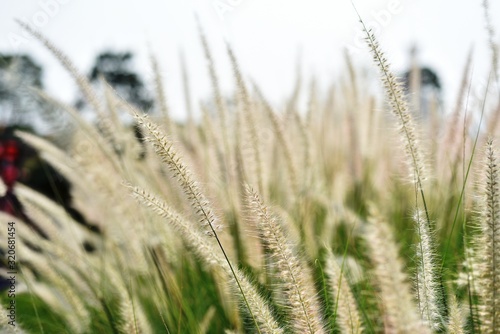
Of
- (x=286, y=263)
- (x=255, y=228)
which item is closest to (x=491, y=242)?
(x=286, y=263)

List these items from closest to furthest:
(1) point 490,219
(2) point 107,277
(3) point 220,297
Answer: (1) point 490,219 → (3) point 220,297 → (2) point 107,277

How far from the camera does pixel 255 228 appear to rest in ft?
4.65

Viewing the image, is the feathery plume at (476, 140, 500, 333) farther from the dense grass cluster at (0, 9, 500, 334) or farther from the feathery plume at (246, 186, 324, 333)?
the feathery plume at (246, 186, 324, 333)

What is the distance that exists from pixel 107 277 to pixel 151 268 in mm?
358

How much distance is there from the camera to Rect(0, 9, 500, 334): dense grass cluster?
958 millimetres

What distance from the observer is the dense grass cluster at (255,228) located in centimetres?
96

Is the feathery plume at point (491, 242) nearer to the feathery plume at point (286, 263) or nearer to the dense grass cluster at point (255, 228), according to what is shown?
the dense grass cluster at point (255, 228)

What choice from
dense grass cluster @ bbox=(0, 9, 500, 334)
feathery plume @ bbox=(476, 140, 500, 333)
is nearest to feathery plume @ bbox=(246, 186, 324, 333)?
dense grass cluster @ bbox=(0, 9, 500, 334)

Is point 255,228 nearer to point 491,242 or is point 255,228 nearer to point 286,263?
point 286,263

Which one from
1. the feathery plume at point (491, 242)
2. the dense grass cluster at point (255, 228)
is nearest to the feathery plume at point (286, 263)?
the dense grass cluster at point (255, 228)

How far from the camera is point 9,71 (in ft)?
7.40

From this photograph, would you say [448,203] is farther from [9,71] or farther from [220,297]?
[9,71]

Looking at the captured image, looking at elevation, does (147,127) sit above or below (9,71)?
below

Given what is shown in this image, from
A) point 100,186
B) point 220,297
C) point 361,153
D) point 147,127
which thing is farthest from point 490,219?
point 361,153
